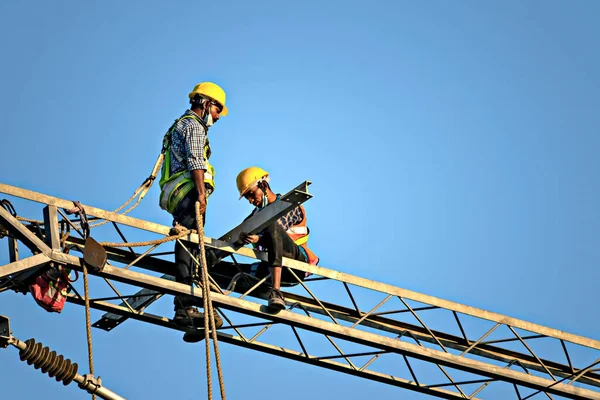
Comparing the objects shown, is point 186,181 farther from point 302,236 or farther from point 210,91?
point 302,236

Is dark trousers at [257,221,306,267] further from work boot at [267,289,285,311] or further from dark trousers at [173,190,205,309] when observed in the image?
dark trousers at [173,190,205,309]

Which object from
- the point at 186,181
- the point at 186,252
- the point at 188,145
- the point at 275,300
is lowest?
the point at 275,300

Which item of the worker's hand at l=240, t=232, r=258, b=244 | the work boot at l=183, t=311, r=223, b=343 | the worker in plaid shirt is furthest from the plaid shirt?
the work boot at l=183, t=311, r=223, b=343

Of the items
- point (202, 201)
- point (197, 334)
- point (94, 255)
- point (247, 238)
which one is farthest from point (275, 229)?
point (94, 255)

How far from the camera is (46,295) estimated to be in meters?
16.8

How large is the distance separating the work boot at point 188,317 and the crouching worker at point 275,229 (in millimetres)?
1142

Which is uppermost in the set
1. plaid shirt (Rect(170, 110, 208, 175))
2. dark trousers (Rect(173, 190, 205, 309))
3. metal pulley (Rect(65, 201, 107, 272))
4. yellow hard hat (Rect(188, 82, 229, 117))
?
yellow hard hat (Rect(188, 82, 229, 117))

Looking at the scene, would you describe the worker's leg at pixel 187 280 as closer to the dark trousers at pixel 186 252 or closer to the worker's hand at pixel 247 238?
the dark trousers at pixel 186 252

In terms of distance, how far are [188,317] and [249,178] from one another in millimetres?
2602

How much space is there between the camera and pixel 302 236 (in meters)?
19.5

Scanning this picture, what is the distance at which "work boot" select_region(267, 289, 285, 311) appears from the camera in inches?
690

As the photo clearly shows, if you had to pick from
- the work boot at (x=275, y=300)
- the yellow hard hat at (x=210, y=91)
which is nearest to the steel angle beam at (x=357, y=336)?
the work boot at (x=275, y=300)

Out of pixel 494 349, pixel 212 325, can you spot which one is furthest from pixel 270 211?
pixel 494 349

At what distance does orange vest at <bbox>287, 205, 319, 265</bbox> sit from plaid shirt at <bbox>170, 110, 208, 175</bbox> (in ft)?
6.41
